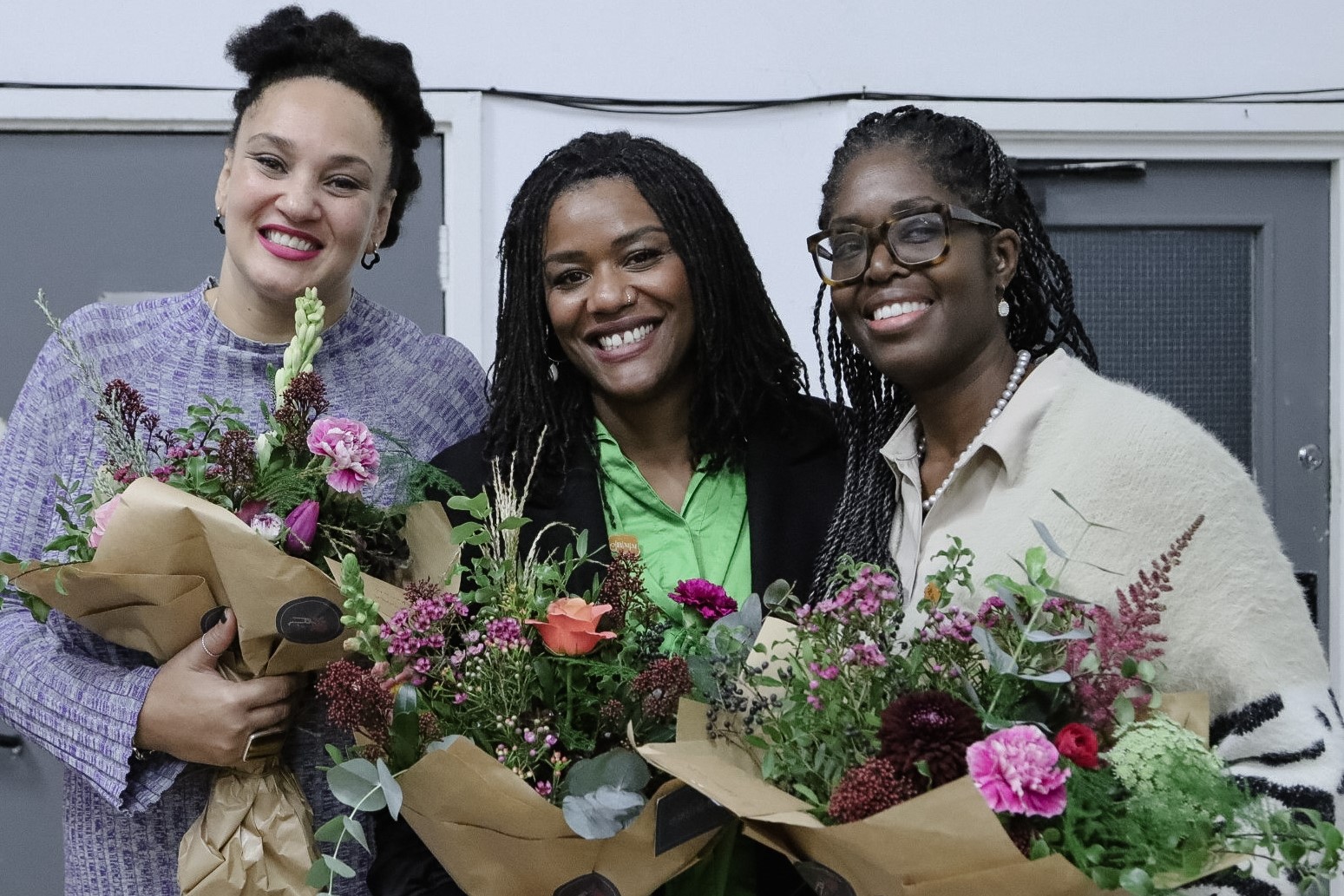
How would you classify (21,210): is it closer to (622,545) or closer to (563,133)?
(563,133)

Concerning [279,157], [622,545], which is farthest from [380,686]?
[279,157]

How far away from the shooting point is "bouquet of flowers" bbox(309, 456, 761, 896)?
126cm

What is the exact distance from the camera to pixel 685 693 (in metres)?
1.29

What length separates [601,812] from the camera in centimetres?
124

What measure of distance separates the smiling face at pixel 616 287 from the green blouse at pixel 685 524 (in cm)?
13

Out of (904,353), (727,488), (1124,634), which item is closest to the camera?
(1124,634)

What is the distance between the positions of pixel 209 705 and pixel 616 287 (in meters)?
0.75

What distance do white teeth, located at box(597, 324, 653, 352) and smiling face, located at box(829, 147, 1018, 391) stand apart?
11.4 inches

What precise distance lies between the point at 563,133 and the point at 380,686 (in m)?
2.10

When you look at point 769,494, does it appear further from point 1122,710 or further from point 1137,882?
point 1137,882

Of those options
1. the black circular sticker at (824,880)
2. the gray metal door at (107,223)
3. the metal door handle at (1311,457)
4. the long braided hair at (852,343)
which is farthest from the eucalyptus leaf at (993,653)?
the metal door handle at (1311,457)

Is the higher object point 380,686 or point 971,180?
point 971,180

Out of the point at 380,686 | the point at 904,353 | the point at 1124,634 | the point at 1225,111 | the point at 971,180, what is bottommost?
the point at 380,686

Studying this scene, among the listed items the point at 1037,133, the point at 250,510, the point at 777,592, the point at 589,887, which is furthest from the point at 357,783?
the point at 1037,133
